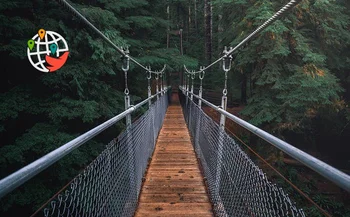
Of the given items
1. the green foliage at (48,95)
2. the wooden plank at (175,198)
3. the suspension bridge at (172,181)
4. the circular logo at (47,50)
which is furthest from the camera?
the circular logo at (47,50)

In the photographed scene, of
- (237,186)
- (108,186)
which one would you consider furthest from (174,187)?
(108,186)

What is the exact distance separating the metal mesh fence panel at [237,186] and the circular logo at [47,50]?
5.04 m

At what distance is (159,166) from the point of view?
346cm

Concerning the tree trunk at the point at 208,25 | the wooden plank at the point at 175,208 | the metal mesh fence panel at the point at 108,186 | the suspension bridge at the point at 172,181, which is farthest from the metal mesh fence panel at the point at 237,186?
the tree trunk at the point at 208,25

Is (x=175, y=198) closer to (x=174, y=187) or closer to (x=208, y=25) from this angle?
(x=174, y=187)

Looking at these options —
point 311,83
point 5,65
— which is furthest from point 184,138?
point 5,65

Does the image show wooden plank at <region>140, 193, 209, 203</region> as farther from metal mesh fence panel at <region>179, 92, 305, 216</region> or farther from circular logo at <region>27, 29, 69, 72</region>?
circular logo at <region>27, 29, 69, 72</region>

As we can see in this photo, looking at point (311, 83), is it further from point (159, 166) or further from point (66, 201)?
point (66, 201)

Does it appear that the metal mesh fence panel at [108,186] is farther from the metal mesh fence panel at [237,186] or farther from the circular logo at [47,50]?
the circular logo at [47,50]

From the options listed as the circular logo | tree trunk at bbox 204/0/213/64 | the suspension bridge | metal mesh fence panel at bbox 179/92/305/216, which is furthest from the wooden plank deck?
tree trunk at bbox 204/0/213/64

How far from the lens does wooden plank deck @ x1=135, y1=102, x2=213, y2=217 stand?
2310 millimetres

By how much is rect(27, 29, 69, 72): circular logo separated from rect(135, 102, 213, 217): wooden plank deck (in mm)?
3709

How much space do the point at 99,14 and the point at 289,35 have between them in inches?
225

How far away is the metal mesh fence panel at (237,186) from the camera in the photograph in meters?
1.09
